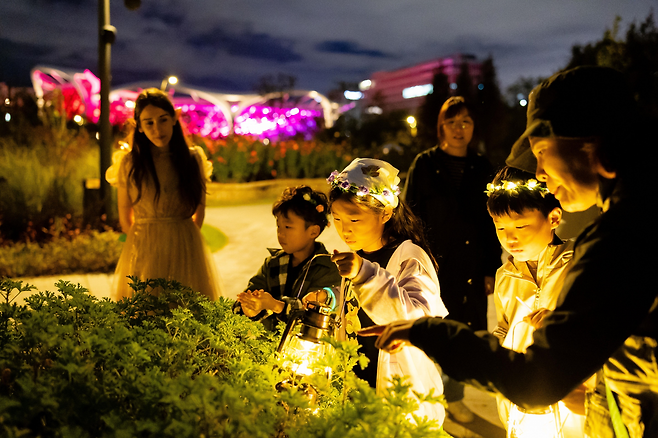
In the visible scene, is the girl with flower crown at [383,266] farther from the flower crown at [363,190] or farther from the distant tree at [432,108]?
the distant tree at [432,108]

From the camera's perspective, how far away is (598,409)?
1.41 meters

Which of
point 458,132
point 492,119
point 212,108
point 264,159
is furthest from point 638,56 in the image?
point 212,108

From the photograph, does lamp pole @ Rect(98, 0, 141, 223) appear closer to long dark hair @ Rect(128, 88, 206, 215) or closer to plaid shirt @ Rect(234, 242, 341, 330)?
long dark hair @ Rect(128, 88, 206, 215)

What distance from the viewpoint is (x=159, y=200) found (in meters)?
3.79

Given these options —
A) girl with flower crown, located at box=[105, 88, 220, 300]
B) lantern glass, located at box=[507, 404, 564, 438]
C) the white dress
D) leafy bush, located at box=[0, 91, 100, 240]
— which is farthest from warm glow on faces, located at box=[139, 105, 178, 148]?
leafy bush, located at box=[0, 91, 100, 240]

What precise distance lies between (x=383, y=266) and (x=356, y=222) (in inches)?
9.6

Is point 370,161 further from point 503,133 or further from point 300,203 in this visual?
point 503,133

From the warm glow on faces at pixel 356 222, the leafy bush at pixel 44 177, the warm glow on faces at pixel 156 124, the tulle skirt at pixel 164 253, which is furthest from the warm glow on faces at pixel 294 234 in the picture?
the leafy bush at pixel 44 177

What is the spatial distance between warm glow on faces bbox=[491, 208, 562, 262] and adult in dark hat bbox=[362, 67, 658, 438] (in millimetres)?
929

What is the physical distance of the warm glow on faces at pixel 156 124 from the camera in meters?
3.67

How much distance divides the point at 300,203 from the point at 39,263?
5.30 meters

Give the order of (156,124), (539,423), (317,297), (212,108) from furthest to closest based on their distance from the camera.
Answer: (212,108), (156,124), (317,297), (539,423)

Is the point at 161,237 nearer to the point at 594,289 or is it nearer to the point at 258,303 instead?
the point at 258,303

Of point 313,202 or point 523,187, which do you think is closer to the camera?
point 523,187
